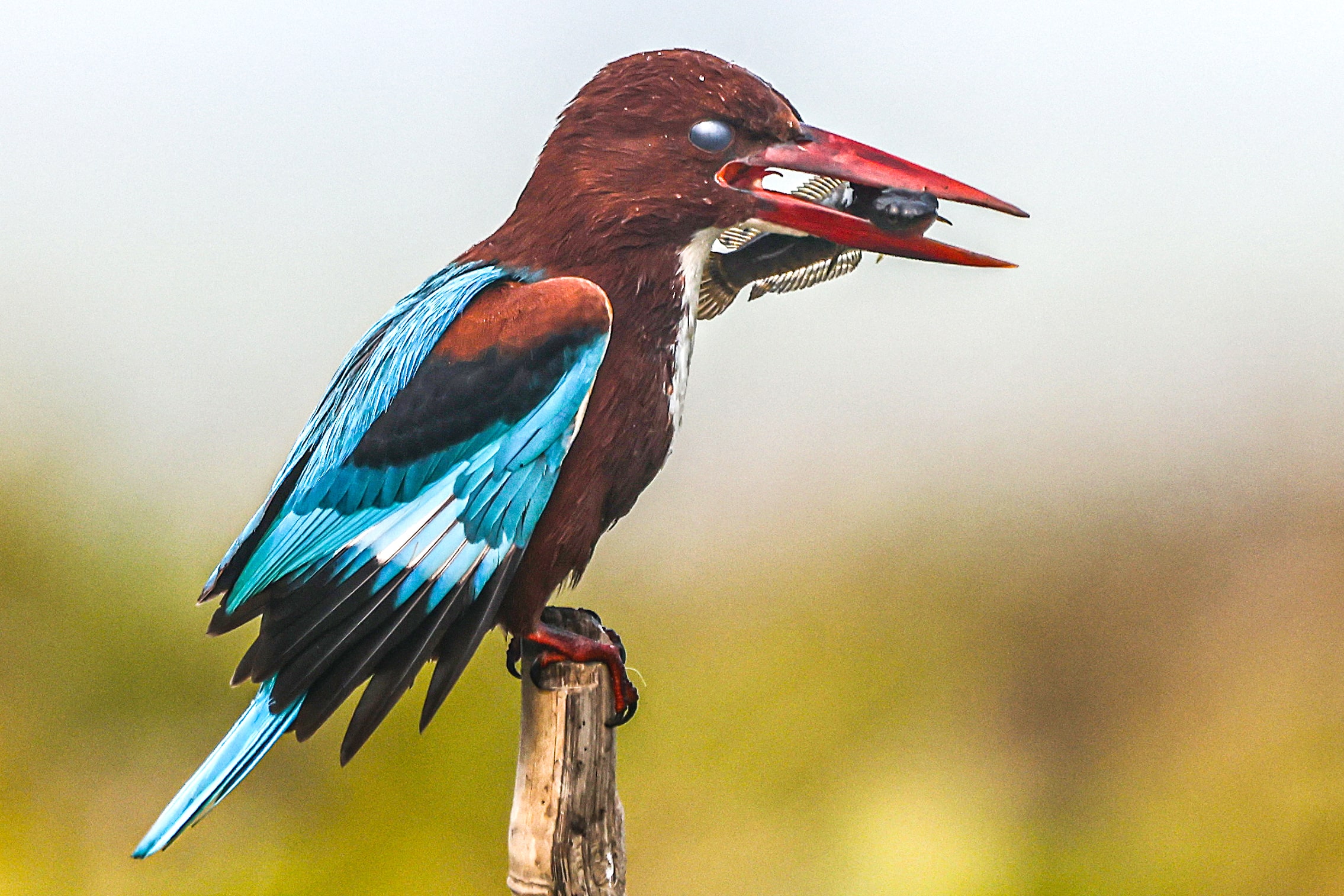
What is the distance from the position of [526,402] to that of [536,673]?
16.6 inches

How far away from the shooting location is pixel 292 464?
1.61 m

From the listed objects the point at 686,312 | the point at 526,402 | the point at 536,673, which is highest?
the point at 686,312

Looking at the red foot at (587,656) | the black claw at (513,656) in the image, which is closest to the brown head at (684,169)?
the red foot at (587,656)

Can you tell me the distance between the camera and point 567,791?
1643 mm

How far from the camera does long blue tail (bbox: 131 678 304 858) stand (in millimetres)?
1450

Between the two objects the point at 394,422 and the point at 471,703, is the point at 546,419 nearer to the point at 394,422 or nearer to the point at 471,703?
the point at 394,422

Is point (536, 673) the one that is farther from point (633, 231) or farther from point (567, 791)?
point (633, 231)

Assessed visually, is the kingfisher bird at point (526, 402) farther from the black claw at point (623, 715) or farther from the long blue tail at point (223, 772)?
the black claw at point (623, 715)

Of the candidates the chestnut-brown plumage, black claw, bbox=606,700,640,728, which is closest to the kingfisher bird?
the chestnut-brown plumage

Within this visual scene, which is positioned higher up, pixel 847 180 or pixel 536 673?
pixel 847 180

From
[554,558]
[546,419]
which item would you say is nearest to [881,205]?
[546,419]

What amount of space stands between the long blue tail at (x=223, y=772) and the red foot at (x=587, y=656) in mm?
333

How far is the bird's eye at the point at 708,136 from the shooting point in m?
1.53

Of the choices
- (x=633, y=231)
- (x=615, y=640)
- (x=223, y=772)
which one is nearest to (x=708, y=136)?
(x=633, y=231)
